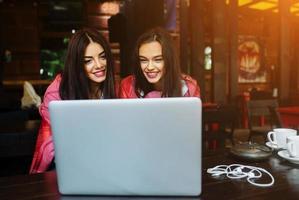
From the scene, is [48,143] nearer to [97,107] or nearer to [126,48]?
[97,107]

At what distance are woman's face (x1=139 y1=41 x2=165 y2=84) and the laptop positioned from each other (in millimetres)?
595

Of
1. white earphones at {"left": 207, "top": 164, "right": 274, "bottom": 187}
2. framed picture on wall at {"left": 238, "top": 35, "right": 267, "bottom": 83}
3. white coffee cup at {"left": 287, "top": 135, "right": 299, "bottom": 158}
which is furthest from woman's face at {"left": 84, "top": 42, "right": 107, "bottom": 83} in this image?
framed picture on wall at {"left": 238, "top": 35, "right": 267, "bottom": 83}

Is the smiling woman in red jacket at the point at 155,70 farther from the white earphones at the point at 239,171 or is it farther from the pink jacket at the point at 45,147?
the white earphones at the point at 239,171

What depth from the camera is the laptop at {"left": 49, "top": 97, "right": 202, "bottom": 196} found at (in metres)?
0.86

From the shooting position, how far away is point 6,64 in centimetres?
708

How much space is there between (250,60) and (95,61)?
22.7 feet

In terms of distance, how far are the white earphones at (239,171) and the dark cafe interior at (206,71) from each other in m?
0.01

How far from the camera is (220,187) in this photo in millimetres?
1012

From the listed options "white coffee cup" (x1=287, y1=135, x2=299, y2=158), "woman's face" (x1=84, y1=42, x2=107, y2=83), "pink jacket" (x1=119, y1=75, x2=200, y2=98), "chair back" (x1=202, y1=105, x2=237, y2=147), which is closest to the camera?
"white coffee cup" (x1=287, y1=135, x2=299, y2=158)

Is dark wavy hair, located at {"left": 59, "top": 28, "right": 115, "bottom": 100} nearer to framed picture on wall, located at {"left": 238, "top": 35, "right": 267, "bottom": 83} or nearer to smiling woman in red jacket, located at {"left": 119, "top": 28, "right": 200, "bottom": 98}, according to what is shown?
smiling woman in red jacket, located at {"left": 119, "top": 28, "right": 200, "bottom": 98}

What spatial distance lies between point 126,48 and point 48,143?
361 cm

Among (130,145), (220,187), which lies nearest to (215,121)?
(220,187)

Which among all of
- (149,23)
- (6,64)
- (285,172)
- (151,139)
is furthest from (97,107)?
(6,64)

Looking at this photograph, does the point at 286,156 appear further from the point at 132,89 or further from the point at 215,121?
the point at 215,121
